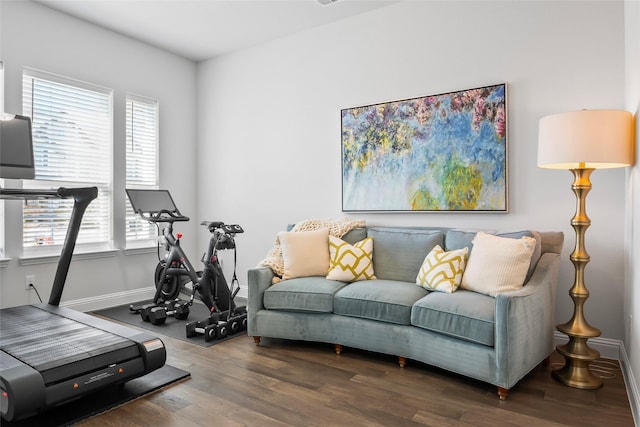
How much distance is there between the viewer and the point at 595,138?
7.72ft

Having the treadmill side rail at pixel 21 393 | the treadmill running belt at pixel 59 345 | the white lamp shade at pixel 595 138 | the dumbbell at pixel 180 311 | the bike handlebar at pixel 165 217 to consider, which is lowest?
the dumbbell at pixel 180 311

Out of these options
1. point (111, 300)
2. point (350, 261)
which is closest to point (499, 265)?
point (350, 261)

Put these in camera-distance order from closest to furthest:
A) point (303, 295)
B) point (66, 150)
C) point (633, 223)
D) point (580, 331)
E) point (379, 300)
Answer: point (633, 223)
point (580, 331)
point (379, 300)
point (303, 295)
point (66, 150)

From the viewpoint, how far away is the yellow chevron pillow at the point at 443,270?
2.85m

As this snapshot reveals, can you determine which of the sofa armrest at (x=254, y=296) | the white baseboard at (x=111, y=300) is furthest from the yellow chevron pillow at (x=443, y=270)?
the white baseboard at (x=111, y=300)

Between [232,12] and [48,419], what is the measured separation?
3.62 m

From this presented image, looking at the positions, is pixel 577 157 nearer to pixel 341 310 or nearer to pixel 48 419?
pixel 341 310

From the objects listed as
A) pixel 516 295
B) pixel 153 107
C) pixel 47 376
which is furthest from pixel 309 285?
pixel 153 107

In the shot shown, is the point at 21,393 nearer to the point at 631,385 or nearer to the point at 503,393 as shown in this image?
the point at 503,393

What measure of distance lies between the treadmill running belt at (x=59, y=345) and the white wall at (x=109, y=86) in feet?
4.24

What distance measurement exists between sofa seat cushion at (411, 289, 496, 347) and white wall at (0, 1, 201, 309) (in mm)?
3420

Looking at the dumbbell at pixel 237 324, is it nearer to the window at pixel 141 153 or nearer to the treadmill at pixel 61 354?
the treadmill at pixel 61 354

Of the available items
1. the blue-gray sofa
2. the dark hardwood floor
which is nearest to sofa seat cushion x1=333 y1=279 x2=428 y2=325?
the blue-gray sofa

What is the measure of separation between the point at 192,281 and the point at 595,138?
11.2ft
